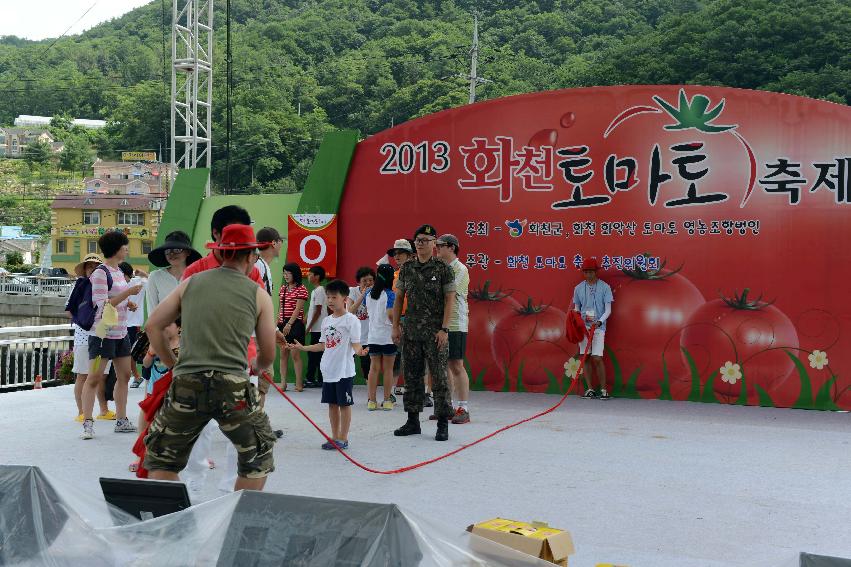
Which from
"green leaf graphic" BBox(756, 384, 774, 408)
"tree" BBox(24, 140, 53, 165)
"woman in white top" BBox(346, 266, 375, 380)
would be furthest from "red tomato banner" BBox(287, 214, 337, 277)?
"tree" BBox(24, 140, 53, 165)

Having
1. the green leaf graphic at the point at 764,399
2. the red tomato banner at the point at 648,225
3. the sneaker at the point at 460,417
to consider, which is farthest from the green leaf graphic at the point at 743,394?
the sneaker at the point at 460,417

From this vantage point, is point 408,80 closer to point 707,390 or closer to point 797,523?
point 707,390

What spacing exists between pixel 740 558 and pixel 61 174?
3487 inches

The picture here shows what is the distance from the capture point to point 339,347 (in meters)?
7.55

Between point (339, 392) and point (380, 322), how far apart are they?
8.01 ft

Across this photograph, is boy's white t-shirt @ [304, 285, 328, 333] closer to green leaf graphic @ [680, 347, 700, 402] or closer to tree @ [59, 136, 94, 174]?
green leaf graphic @ [680, 347, 700, 402]

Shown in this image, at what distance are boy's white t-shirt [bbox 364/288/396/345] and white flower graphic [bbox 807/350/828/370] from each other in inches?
170

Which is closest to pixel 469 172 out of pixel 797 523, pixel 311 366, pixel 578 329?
pixel 578 329

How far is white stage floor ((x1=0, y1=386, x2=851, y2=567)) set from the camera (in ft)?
17.9

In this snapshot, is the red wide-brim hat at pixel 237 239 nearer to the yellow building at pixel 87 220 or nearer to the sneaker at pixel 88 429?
the sneaker at pixel 88 429

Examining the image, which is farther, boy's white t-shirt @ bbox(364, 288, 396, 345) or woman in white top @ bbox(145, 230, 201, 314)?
boy's white t-shirt @ bbox(364, 288, 396, 345)

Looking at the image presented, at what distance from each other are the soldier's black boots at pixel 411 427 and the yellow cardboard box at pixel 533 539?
13.4 feet

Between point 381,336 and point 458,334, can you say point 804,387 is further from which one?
Result: point 381,336

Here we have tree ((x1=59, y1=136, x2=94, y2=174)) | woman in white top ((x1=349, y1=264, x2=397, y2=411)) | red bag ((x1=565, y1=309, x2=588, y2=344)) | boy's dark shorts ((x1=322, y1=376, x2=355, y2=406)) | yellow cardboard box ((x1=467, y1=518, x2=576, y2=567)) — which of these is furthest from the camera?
tree ((x1=59, y1=136, x2=94, y2=174))
